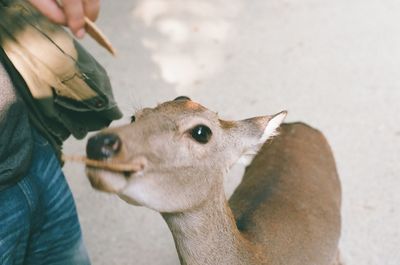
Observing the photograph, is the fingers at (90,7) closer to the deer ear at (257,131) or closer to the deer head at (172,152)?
the deer head at (172,152)

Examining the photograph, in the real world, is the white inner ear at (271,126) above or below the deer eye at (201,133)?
above

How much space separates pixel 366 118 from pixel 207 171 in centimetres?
227

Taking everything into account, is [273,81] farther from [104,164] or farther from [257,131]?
[104,164]

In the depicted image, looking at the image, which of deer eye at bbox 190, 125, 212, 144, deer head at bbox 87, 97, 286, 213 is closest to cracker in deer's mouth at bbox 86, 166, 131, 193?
deer head at bbox 87, 97, 286, 213

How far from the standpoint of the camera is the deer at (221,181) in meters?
1.51

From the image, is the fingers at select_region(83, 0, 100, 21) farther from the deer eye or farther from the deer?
the deer eye

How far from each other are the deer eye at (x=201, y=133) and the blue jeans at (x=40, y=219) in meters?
0.53

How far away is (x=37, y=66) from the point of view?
1959 millimetres

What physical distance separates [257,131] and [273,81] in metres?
2.27

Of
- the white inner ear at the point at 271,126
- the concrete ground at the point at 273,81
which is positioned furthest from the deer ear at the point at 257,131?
the concrete ground at the point at 273,81

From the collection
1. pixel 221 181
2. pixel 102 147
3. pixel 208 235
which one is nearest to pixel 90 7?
pixel 102 147

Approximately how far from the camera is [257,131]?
6.50ft

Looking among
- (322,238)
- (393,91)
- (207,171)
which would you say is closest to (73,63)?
(207,171)

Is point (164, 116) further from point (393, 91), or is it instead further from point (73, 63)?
point (393, 91)
